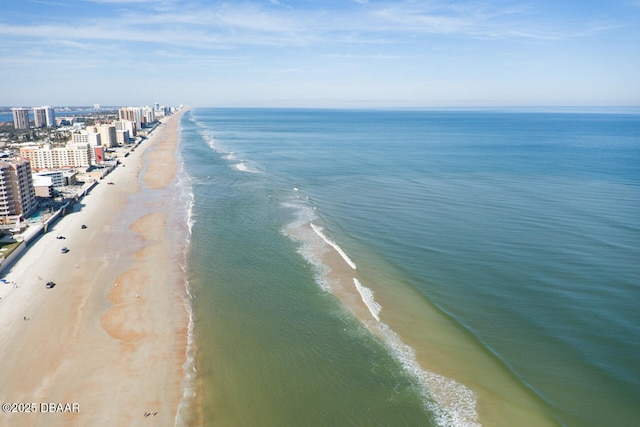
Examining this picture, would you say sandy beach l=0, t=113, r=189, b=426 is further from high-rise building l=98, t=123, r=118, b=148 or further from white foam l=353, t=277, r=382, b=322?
high-rise building l=98, t=123, r=118, b=148

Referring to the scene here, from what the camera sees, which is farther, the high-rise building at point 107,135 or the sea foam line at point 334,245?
the high-rise building at point 107,135

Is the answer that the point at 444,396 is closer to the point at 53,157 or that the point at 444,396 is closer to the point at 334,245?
the point at 334,245

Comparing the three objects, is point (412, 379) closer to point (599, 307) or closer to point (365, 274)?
point (365, 274)

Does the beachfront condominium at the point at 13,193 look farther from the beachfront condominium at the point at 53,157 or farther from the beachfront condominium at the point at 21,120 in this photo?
the beachfront condominium at the point at 21,120

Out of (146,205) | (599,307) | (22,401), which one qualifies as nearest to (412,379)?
(599,307)

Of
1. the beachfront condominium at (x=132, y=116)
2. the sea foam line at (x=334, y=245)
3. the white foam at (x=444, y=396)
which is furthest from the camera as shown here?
the beachfront condominium at (x=132, y=116)

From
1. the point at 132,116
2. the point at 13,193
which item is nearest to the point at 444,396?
the point at 13,193

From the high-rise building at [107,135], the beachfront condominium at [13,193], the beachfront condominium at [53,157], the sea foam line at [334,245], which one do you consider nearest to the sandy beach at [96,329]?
the beachfront condominium at [13,193]
